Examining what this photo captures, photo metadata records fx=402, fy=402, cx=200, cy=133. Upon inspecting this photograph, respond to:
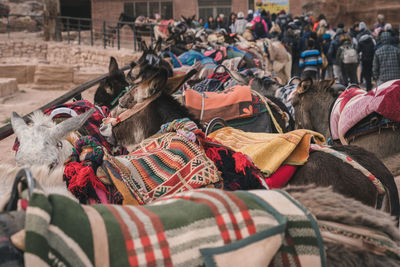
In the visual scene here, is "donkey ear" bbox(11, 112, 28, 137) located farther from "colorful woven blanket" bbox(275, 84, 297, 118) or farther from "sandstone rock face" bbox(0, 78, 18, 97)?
"sandstone rock face" bbox(0, 78, 18, 97)

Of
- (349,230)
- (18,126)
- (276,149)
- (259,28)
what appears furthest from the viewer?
(259,28)

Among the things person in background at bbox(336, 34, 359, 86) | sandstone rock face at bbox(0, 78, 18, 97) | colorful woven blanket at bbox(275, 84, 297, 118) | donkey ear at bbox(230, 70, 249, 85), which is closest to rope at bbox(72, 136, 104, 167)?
colorful woven blanket at bbox(275, 84, 297, 118)

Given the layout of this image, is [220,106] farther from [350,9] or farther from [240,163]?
[350,9]

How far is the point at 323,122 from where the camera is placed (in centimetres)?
425

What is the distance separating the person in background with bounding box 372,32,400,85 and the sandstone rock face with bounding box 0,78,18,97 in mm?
9431

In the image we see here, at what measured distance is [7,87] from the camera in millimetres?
11055

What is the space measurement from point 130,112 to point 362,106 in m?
1.90

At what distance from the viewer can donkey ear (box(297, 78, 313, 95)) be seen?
13.9ft

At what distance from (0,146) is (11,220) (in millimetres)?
6983

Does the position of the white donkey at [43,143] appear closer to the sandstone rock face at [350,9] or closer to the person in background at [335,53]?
the person in background at [335,53]

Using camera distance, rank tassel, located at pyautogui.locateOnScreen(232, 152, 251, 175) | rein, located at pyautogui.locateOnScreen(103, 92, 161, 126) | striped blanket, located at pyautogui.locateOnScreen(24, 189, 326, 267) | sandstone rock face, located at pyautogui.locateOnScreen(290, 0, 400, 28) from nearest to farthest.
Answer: striped blanket, located at pyautogui.locateOnScreen(24, 189, 326, 267) → tassel, located at pyautogui.locateOnScreen(232, 152, 251, 175) → rein, located at pyautogui.locateOnScreen(103, 92, 161, 126) → sandstone rock face, located at pyautogui.locateOnScreen(290, 0, 400, 28)

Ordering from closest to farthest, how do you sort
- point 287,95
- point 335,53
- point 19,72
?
point 287,95
point 335,53
point 19,72

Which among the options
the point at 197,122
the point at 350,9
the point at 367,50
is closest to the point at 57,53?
the point at 367,50

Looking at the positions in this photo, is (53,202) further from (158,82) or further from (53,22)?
(53,22)
